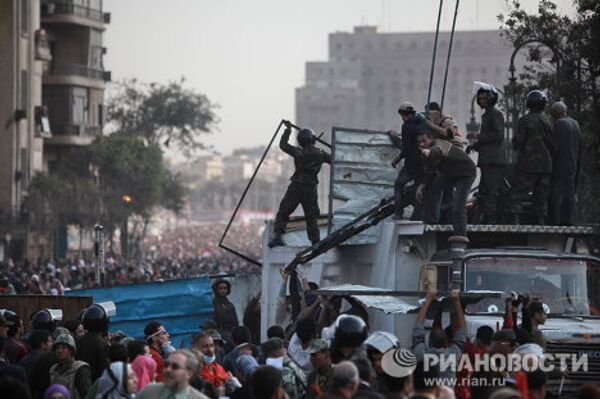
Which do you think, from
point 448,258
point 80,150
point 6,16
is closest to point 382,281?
point 448,258

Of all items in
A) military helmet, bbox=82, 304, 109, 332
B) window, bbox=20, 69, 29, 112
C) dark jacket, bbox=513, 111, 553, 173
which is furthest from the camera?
window, bbox=20, 69, 29, 112

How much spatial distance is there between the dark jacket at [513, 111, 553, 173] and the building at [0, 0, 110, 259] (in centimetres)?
5057

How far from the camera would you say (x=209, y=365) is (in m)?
15.3

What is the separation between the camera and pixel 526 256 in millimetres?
18219

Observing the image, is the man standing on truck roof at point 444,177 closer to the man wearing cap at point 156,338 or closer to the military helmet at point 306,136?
the military helmet at point 306,136

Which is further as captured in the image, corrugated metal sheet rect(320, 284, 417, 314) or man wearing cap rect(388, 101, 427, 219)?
man wearing cap rect(388, 101, 427, 219)

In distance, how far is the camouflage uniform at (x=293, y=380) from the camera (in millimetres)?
14367

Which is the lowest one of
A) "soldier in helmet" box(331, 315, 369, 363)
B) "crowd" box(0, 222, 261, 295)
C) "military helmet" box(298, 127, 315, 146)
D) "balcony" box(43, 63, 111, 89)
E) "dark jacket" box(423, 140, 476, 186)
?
"crowd" box(0, 222, 261, 295)

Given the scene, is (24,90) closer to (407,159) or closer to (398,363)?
(407,159)

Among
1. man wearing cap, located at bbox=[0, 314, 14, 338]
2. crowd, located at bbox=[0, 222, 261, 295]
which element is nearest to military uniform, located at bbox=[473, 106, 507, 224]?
man wearing cap, located at bbox=[0, 314, 14, 338]

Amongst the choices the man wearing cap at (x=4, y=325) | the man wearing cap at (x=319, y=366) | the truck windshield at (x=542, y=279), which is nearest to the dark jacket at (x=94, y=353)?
the man wearing cap at (x=4, y=325)

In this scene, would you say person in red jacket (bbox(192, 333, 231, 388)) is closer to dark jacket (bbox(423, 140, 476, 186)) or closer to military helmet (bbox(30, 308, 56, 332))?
military helmet (bbox(30, 308, 56, 332))

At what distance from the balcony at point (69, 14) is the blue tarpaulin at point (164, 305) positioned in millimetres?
57662

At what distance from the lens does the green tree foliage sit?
95.4ft
